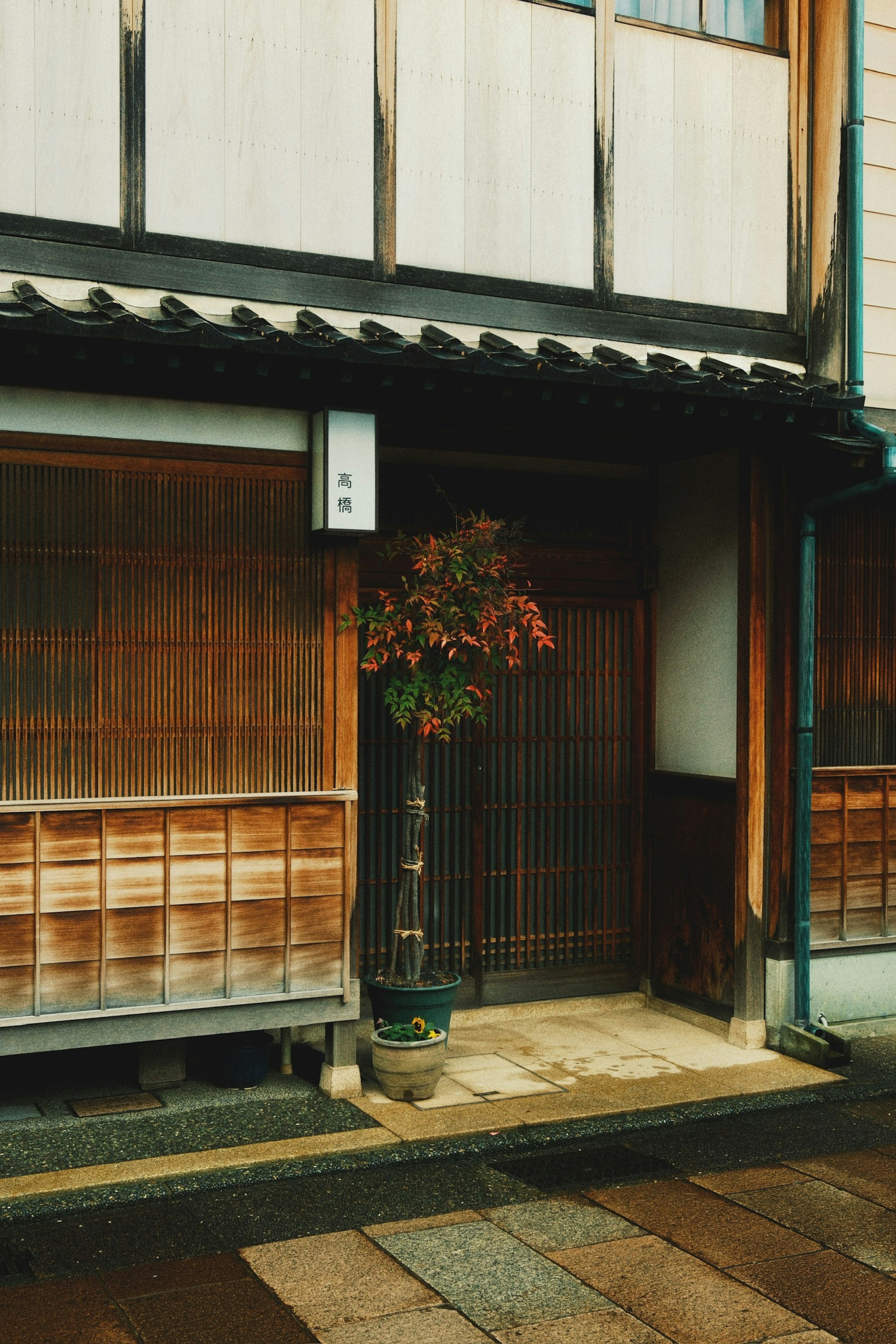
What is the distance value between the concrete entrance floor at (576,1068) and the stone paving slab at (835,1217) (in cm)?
151

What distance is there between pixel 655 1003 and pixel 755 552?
4.09 m

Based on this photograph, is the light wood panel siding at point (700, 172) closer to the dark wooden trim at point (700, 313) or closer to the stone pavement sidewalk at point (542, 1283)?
the dark wooden trim at point (700, 313)

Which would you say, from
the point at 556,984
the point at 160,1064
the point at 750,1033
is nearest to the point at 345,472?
the point at 160,1064

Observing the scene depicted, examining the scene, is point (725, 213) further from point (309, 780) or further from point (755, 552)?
point (309, 780)

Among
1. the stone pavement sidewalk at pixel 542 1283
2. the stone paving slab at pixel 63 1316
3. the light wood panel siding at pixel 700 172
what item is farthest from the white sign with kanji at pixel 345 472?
the stone paving slab at pixel 63 1316

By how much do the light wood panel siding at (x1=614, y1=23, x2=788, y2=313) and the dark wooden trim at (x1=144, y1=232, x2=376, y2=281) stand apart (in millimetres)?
2146

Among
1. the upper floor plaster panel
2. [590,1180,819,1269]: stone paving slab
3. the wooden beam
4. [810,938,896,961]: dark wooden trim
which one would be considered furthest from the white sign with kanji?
[810,938,896,961]: dark wooden trim

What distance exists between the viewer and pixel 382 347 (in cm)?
761

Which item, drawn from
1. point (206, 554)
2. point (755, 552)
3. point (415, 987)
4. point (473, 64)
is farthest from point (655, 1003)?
point (473, 64)

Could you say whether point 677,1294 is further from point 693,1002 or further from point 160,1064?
point 693,1002

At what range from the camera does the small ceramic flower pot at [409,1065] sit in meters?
8.27

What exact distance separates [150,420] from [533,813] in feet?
15.8

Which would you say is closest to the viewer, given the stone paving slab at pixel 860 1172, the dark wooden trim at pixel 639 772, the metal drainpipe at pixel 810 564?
the stone paving slab at pixel 860 1172

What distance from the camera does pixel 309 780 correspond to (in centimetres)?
837
